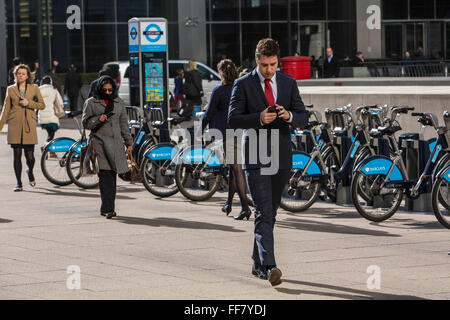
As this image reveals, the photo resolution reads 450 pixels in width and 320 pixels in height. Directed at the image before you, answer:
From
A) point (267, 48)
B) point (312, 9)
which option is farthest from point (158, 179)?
point (312, 9)

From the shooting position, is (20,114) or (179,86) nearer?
(20,114)

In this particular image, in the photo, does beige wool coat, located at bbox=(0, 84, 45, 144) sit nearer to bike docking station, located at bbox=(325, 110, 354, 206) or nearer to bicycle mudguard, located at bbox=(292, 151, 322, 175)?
bicycle mudguard, located at bbox=(292, 151, 322, 175)

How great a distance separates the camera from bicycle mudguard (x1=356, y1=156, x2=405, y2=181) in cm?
1054

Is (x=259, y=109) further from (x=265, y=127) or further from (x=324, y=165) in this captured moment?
(x=324, y=165)

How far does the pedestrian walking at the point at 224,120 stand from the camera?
35.0 ft

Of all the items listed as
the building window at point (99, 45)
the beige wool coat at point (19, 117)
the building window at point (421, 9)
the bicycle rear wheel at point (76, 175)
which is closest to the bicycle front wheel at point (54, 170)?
the bicycle rear wheel at point (76, 175)

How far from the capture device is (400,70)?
3691 cm

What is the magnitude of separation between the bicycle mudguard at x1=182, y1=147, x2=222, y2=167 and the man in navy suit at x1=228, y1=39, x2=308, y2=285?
4772mm

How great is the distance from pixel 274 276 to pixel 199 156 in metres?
5.35

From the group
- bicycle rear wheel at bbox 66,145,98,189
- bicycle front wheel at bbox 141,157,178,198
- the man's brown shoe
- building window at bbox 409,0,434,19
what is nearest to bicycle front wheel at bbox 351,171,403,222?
bicycle front wheel at bbox 141,157,178,198

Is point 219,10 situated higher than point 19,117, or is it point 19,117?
point 219,10

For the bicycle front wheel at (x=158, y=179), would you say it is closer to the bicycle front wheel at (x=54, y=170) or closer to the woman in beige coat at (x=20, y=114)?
the bicycle front wheel at (x=54, y=170)
